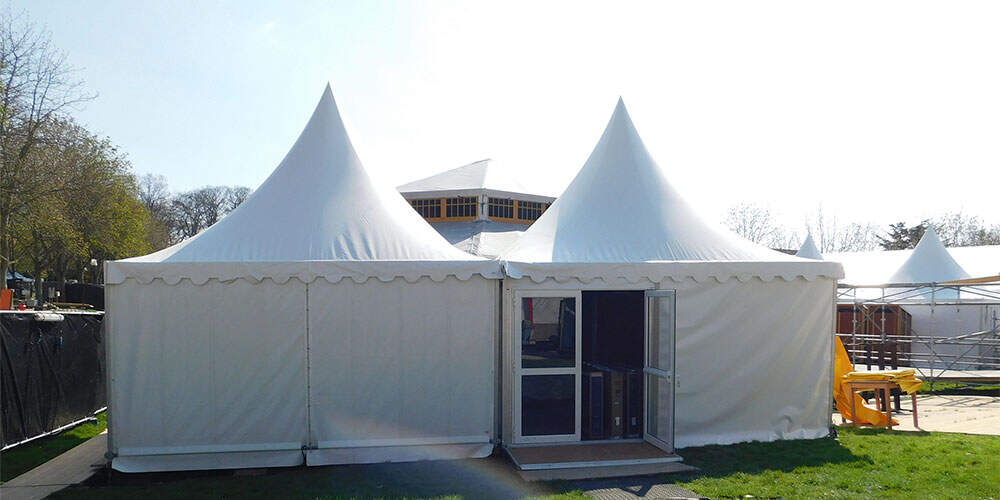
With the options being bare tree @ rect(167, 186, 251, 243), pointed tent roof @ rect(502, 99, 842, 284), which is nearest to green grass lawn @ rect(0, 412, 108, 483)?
pointed tent roof @ rect(502, 99, 842, 284)

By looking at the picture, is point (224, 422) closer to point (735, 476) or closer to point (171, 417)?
point (171, 417)

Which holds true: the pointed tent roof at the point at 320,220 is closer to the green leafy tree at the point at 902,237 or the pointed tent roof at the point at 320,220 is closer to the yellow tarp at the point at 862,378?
the yellow tarp at the point at 862,378

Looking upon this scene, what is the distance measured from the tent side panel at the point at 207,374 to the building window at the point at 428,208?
263 inches

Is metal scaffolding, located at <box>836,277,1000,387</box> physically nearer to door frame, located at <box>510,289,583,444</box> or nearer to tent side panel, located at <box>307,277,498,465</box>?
door frame, located at <box>510,289,583,444</box>

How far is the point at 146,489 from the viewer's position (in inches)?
236

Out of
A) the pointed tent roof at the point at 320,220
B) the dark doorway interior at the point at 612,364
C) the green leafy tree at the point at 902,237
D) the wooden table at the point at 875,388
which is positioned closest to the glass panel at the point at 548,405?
the dark doorway interior at the point at 612,364

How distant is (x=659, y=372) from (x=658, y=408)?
465 mm

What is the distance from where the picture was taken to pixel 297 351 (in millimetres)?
6820

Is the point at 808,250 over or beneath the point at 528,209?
beneath

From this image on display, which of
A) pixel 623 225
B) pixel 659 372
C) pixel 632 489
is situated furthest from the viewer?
pixel 623 225

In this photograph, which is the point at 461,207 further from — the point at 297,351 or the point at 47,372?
the point at 47,372

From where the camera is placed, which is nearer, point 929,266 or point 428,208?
point 428,208

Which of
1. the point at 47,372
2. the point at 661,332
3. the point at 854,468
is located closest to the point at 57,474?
the point at 47,372

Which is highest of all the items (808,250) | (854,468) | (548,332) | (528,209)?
(528,209)
